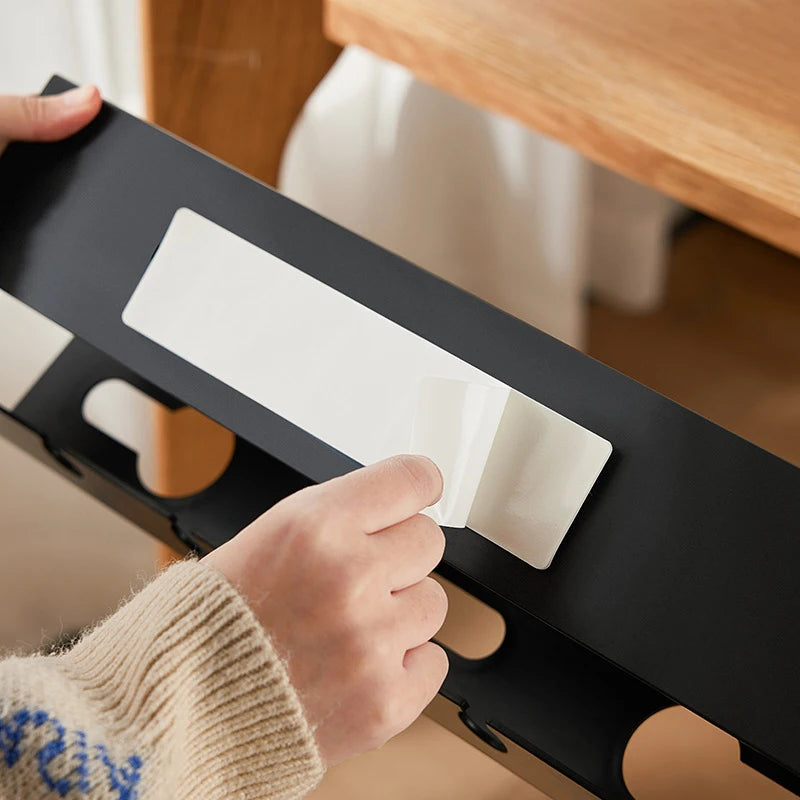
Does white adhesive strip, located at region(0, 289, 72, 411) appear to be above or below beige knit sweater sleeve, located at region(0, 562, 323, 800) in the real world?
below

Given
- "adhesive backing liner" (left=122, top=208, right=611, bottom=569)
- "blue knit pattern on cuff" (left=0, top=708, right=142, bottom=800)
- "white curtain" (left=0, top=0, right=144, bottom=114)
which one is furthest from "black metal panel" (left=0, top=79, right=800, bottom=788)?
"white curtain" (left=0, top=0, right=144, bottom=114)

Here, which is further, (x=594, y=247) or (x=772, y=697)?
(x=594, y=247)

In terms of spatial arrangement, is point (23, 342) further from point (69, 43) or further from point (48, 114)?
point (48, 114)

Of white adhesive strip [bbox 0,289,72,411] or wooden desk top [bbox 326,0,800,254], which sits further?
white adhesive strip [bbox 0,289,72,411]

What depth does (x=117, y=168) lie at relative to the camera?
0.50 meters

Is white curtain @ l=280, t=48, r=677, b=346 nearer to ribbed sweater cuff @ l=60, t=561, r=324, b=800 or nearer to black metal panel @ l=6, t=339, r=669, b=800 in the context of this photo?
black metal panel @ l=6, t=339, r=669, b=800

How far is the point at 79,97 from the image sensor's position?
0.50 meters

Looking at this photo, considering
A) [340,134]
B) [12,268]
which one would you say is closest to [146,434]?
[340,134]

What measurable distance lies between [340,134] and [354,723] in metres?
0.58

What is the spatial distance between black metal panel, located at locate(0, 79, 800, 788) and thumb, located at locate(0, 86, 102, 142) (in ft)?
0.10

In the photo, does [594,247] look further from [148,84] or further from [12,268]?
[12,268]

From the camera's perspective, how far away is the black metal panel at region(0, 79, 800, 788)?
1.26 ft

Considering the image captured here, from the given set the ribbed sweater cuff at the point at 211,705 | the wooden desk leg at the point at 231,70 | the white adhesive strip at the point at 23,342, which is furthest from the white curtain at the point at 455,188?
the ribbed sweater cuff at the point at 211,705

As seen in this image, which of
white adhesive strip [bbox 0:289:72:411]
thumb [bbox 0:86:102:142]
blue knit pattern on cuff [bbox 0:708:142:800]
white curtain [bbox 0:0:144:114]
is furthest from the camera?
white adhesive strip [bbox 0:289:72:411]
